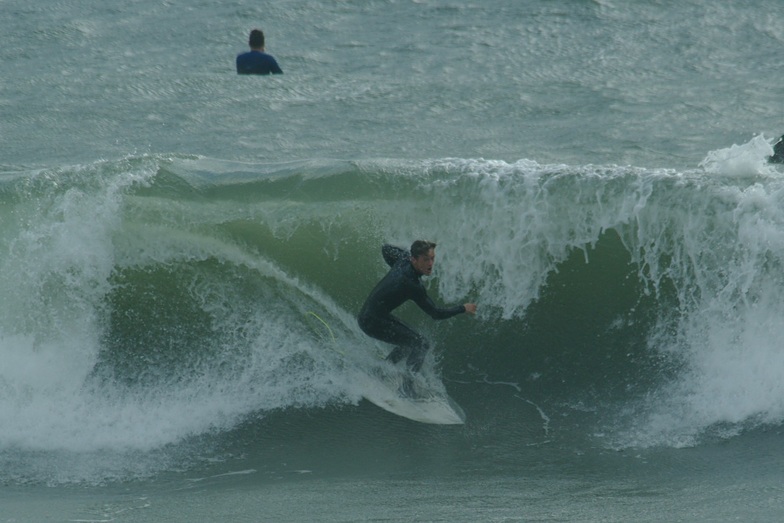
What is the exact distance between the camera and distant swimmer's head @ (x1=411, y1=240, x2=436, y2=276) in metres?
7.06

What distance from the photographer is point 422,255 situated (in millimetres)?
7086

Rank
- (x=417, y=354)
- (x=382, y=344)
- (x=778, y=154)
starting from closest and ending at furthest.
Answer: (x=417, y=354), (x=382, y=344), (x=778, y=154)

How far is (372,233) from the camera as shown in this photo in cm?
866

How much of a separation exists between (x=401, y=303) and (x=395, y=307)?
0.06m

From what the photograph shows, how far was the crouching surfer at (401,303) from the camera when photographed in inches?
A: 281

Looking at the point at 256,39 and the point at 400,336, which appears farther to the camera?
the point at 256,39

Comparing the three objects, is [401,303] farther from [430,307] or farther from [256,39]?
[256,39]

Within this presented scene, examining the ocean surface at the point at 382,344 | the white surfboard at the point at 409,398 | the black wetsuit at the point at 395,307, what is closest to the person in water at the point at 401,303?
the black wetsuit at the point at 395,307

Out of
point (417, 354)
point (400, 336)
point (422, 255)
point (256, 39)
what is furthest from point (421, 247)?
point (256, 39)

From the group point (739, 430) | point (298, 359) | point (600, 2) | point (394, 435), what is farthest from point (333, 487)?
point (600, 2)

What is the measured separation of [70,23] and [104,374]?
1017 centimetres

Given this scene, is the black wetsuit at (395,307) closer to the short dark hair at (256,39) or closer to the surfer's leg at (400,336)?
the surfer's leg at (400,336)

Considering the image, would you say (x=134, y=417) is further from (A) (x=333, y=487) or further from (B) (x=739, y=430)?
(B) (x=739, y=430)

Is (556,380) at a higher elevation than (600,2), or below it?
below
